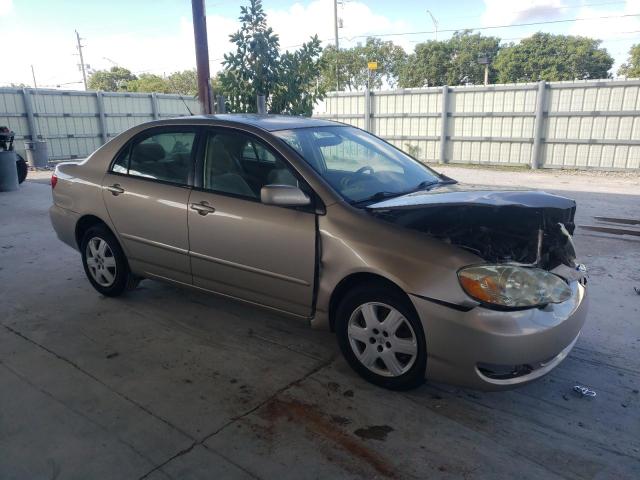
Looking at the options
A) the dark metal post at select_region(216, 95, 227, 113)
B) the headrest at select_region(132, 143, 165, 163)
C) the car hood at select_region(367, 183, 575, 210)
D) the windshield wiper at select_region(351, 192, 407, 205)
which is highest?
the dark metal post at select_region(216, 95, 227, 113)

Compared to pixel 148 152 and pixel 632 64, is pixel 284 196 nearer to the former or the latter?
pixel 148 152

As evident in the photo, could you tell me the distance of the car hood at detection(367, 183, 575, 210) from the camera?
2941 millimetres

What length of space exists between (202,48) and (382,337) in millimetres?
5593

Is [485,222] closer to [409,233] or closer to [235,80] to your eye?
[409,233]

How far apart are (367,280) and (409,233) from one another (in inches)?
15.6

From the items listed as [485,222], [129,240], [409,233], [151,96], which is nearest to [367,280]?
[409,233]

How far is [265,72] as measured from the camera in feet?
21.3

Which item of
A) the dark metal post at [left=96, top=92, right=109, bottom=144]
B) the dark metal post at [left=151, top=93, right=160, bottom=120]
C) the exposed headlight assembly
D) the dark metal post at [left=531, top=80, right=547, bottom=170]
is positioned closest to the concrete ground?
the exposed headlight assembly

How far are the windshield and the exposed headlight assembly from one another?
949 millimetres

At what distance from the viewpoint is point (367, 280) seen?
3055 millimetres

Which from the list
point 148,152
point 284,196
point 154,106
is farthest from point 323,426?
point 154,106

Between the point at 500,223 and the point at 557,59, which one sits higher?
the point at 557,59

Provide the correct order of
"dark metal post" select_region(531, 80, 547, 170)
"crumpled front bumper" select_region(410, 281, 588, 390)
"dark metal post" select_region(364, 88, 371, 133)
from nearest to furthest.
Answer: "crumpled front bumper" select_region(410, 281, 588, 390) < "dark metal post" select_region(531, 80, 547, 170) < "dark metal post" select_region(364, 88, 371, 133)

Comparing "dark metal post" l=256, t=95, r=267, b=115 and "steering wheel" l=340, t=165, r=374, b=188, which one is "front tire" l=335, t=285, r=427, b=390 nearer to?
"steering wheel" l=340, t=165, r=374, b=188
